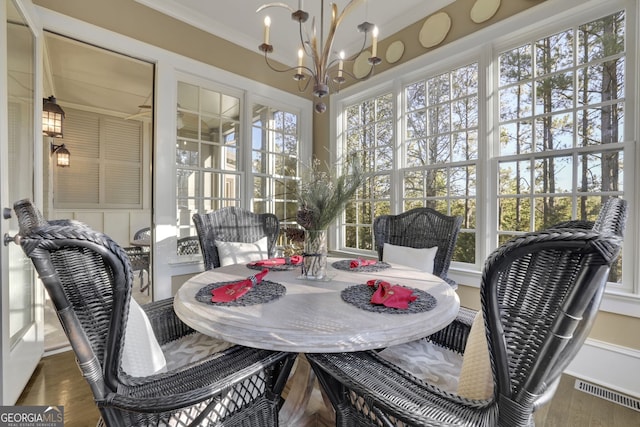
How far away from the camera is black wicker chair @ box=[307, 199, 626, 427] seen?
1.75ft

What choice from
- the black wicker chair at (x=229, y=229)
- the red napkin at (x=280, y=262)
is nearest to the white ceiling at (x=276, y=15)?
the black wicker chair at (x=229, y=229)

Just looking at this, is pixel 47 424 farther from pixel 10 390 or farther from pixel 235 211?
pixel 235 211

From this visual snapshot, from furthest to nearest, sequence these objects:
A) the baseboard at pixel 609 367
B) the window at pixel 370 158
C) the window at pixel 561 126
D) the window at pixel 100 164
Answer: the window at pixel 100 164, the window at pixel 370 158, the window at pixel 561 126, the baseboard at pixel 609 367

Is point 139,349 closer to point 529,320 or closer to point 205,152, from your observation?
→ point 529,320

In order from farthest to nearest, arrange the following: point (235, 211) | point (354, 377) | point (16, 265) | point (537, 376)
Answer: point (235, 211)
point (16, 265)
point (354, 377)
point (537, 376)

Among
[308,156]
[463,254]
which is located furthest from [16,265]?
[463,254]

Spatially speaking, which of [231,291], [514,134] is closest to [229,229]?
[231,291]

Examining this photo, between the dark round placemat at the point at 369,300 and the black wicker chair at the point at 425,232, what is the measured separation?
106 centimetres

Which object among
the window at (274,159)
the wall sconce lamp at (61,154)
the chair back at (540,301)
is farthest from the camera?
the wall sconce lamp at (61,154)

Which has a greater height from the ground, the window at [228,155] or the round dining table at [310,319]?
the window at [228,155]

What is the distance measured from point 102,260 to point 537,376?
1002mm

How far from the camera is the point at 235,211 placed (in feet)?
8.57

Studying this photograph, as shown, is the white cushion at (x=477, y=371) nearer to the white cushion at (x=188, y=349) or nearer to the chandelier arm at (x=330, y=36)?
the white cushion at (x=188, y=349)

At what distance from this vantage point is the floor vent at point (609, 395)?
1.74 meters
